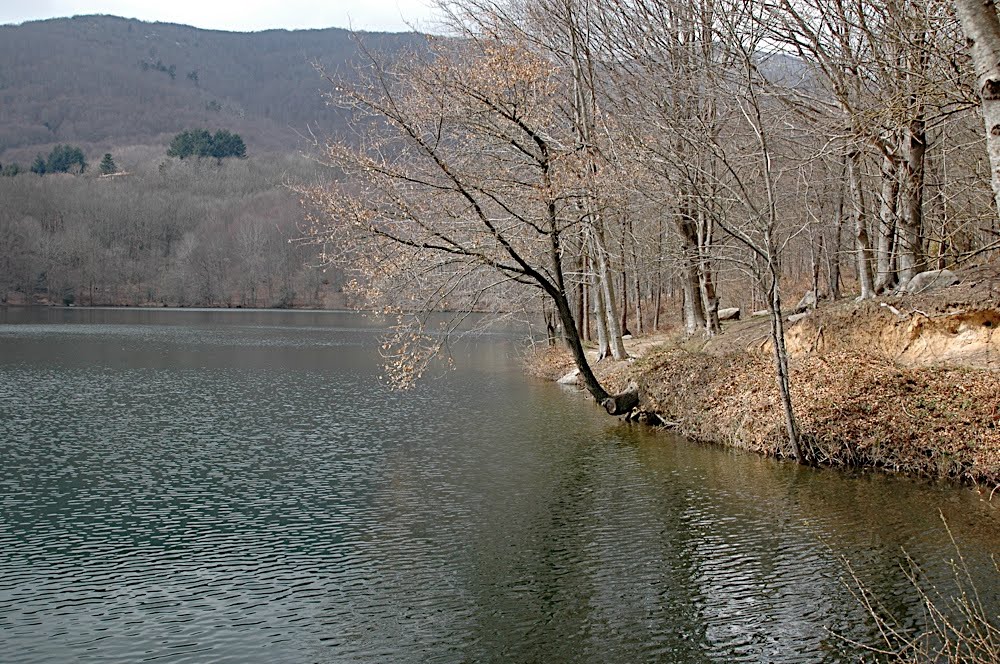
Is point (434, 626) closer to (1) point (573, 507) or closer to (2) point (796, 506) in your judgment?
(1) point (573, 507)

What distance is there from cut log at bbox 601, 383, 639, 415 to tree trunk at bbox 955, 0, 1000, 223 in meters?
14.4

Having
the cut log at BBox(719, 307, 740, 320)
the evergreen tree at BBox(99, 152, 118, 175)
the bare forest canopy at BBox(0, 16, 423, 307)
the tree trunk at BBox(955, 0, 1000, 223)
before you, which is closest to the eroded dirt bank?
the tree trunk at BBox(955, 0, 1000, 223)

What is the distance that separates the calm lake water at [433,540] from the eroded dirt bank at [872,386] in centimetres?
76

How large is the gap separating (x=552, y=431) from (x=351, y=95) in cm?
764

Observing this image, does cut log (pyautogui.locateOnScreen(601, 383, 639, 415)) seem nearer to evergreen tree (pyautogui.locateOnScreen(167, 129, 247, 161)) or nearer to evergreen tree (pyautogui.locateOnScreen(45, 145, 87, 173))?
evergreen tree (pyautogui.locateOnScreen(167, 129, 247, 161))

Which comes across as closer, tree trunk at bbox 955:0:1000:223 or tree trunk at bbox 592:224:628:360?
tree trunk at bbox 955:0:1000:223

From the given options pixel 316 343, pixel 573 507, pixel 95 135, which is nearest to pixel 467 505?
pixel 573 507

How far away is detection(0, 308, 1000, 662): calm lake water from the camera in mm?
7500

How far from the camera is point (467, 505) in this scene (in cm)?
1191

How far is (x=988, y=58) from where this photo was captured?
4617 mm

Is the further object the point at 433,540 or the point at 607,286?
the point at 607,286

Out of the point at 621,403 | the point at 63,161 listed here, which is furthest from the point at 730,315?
the point at 63,161

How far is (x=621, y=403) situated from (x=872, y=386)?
5.73 metres

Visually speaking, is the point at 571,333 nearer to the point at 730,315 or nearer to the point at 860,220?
the point at 860,220
